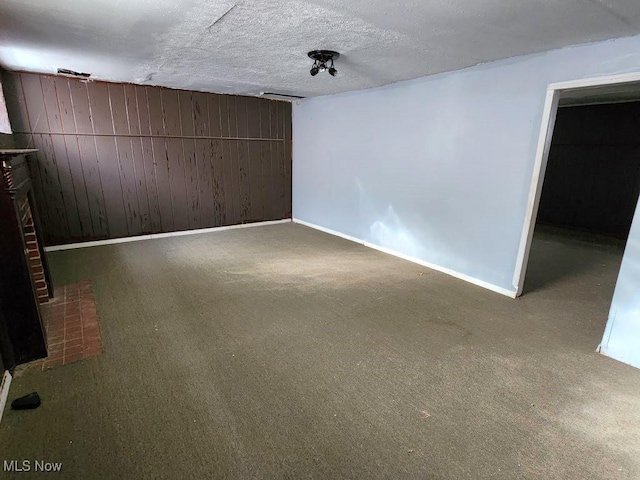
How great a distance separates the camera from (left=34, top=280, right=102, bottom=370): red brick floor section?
7.23 feet

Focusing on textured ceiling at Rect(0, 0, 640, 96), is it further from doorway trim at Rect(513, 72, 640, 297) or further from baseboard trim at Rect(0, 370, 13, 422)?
baseboard trim at Rect(0, 370, 13, 422)

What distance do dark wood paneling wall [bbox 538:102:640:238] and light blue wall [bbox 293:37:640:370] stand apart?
383 centimetres

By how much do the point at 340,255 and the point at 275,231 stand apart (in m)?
1.63

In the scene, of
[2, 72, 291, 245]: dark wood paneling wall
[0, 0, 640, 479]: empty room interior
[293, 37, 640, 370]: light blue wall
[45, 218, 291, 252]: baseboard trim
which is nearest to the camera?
[0, 0, 640, 479]: empty room interior

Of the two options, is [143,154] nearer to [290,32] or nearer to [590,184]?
[290,32]

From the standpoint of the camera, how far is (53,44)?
2758 millimetres

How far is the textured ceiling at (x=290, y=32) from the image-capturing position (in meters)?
1.96

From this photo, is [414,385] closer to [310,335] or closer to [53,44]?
[310,335]

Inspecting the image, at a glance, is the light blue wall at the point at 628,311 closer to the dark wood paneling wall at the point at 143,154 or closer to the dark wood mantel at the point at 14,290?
the dark wood mantel at the point at 14,290

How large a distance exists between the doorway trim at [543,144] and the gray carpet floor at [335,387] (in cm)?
38

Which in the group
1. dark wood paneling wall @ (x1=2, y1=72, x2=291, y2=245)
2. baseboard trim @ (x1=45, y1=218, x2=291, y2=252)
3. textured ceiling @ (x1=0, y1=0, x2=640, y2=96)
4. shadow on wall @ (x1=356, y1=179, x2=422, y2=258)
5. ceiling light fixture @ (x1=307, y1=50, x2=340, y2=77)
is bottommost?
baseboard trim @ (x1=45, y1=218, x2=291, y2=252)

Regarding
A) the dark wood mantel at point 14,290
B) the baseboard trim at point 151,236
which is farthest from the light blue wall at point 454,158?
the dark wood mantel at point 14,290

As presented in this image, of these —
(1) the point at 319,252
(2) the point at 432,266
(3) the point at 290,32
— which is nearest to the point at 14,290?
(3) the point at 290,32

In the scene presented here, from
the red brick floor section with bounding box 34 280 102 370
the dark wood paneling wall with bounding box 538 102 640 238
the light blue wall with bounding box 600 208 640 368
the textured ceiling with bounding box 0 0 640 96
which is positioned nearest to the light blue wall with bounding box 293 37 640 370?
the light blue wall with bounding box 600 208 640 368
